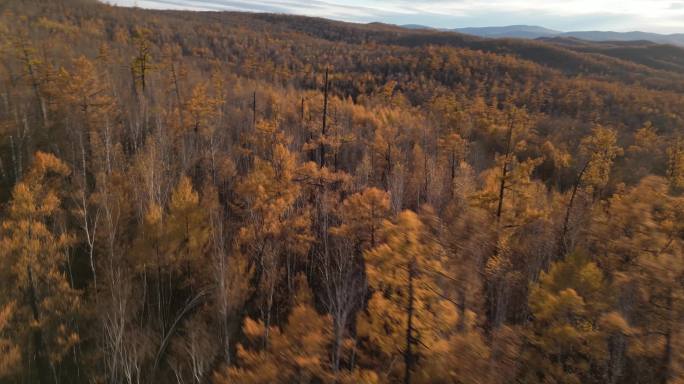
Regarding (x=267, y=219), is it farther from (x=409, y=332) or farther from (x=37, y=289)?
(x=409, y=332)

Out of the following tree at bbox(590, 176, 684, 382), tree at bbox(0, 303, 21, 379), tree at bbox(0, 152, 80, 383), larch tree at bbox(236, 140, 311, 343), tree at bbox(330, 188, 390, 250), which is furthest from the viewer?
larch tree at bbox(236, 140, 311, 343)

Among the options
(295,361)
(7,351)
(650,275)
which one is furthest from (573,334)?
(7,351)

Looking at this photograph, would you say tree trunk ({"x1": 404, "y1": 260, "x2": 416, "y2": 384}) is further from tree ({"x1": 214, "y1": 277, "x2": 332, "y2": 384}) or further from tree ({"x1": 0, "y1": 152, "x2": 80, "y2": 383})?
tree ({"x1": 0, "y1": 152, "x2": 80, "y2": 383})

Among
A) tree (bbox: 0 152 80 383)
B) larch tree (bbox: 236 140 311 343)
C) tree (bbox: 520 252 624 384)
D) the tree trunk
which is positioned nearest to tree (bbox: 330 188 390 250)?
larch tree (bbox: 236 140 311 343)

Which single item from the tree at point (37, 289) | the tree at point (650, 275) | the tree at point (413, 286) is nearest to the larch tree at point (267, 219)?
the tree at point (37, 289)

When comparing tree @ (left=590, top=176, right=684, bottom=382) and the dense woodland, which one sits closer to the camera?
tree @ (left=590, top=176, right=684, bottom=382)

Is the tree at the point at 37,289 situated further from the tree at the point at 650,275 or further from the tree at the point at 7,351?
the tree at the point at 650,275

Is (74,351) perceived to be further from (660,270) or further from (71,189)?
(660,270)
